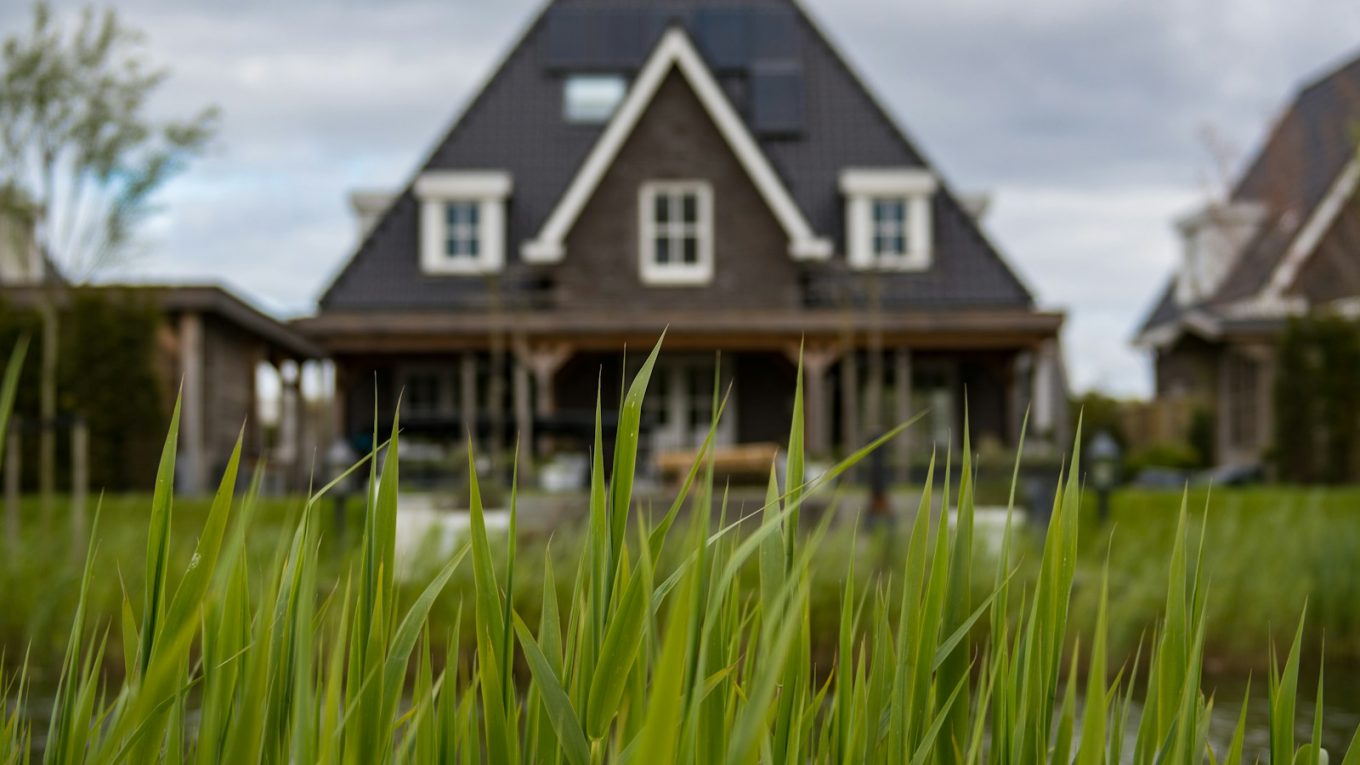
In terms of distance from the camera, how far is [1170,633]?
6.20ft

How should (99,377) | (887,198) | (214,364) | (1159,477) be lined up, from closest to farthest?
(99,377), (214,364), (887,198), (1159,477)

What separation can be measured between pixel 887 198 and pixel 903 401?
3.14 m

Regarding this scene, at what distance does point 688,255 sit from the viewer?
69.7ft

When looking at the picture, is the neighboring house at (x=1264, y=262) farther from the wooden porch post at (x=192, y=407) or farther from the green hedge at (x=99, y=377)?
the green hedge at (x=99, y=377)

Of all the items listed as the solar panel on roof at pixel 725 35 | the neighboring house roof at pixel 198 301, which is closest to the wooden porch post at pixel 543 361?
the neighboring house roof at pixel 198 301

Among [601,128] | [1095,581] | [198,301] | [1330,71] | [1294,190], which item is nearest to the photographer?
[1095,581]

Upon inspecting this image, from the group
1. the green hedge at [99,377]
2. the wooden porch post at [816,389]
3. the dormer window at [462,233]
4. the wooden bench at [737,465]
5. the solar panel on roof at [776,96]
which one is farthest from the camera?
the solar panel on roof at [776,96]

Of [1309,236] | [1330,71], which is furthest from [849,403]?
[1330,71]

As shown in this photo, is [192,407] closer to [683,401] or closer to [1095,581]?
[683,401]

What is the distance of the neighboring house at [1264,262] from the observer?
76.6ft

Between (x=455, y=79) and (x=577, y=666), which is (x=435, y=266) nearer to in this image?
(x=455, y=79)

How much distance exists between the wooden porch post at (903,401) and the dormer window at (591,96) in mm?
5729

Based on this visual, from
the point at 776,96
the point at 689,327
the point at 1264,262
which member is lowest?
the point at 689,327

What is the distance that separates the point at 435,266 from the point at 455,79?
4.14m
